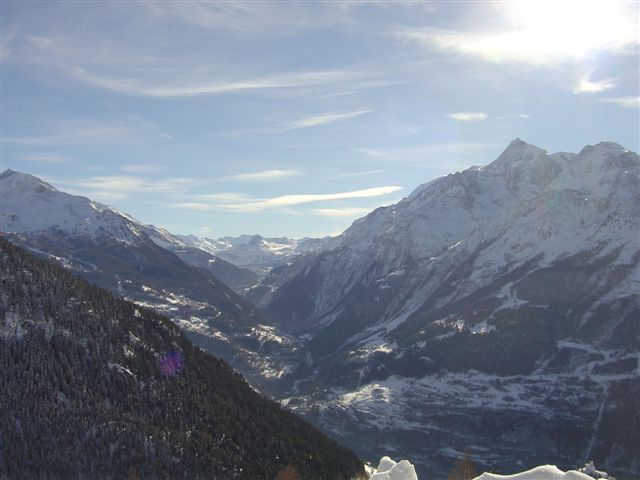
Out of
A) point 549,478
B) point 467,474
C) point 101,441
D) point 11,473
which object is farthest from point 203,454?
point 549,478

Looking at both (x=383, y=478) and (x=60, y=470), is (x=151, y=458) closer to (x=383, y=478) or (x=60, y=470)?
(x=60, y=470)

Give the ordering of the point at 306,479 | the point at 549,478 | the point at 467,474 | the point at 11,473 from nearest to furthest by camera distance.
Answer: the point at 549,478 → the point at 11,473 → the point at 467,474 → the point at 306,479

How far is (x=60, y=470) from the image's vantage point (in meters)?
164

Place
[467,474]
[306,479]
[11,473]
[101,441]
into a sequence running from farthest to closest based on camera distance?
[306,479] < [467,474] < [101,441] < [11,473]

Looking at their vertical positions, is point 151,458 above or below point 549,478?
below

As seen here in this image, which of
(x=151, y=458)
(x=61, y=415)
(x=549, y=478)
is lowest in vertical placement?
(x=151, y=458)

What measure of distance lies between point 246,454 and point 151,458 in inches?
1319

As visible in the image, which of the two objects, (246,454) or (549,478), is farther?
(246,454)

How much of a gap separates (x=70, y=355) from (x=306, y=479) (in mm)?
80593

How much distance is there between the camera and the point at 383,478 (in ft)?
393

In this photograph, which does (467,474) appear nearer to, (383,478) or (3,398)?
(383,478)

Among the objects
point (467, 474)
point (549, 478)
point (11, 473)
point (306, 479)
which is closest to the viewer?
point (549, 478)

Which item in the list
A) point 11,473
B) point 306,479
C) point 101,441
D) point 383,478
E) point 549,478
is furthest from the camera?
point 306,479

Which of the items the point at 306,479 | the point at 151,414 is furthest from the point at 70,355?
the point at 306,479
